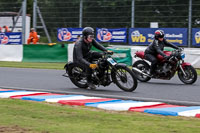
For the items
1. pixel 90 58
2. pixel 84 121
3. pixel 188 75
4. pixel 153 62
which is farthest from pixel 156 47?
pixel 84 121

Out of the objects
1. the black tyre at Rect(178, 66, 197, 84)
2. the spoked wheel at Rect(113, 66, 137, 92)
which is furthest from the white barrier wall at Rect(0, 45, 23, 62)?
the spoked wheel at Rect(113, 66, 137, 92)

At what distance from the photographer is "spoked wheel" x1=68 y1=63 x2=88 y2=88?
36.4 ft

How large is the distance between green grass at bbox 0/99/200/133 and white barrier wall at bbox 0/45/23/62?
16104 millimetres

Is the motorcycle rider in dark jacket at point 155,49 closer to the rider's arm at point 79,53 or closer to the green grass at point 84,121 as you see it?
the rider's arm at point 79,53

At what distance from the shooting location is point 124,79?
1038cm

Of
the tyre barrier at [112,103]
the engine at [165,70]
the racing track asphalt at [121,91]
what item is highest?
the engine at [165,70]

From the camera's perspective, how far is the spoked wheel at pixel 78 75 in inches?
437

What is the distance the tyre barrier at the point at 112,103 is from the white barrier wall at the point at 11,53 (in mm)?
14100

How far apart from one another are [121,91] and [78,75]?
1203mm

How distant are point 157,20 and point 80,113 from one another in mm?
15888

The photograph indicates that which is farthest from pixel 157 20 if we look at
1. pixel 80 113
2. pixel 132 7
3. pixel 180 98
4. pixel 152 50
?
pixel 80 113

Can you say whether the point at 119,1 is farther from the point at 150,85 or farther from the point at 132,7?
the point at 150,85

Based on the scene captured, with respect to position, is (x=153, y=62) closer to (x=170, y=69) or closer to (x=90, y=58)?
(x=170, y=69)

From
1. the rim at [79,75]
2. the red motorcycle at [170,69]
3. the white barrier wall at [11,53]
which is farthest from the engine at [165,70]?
the white barrier wall at [11,53]
